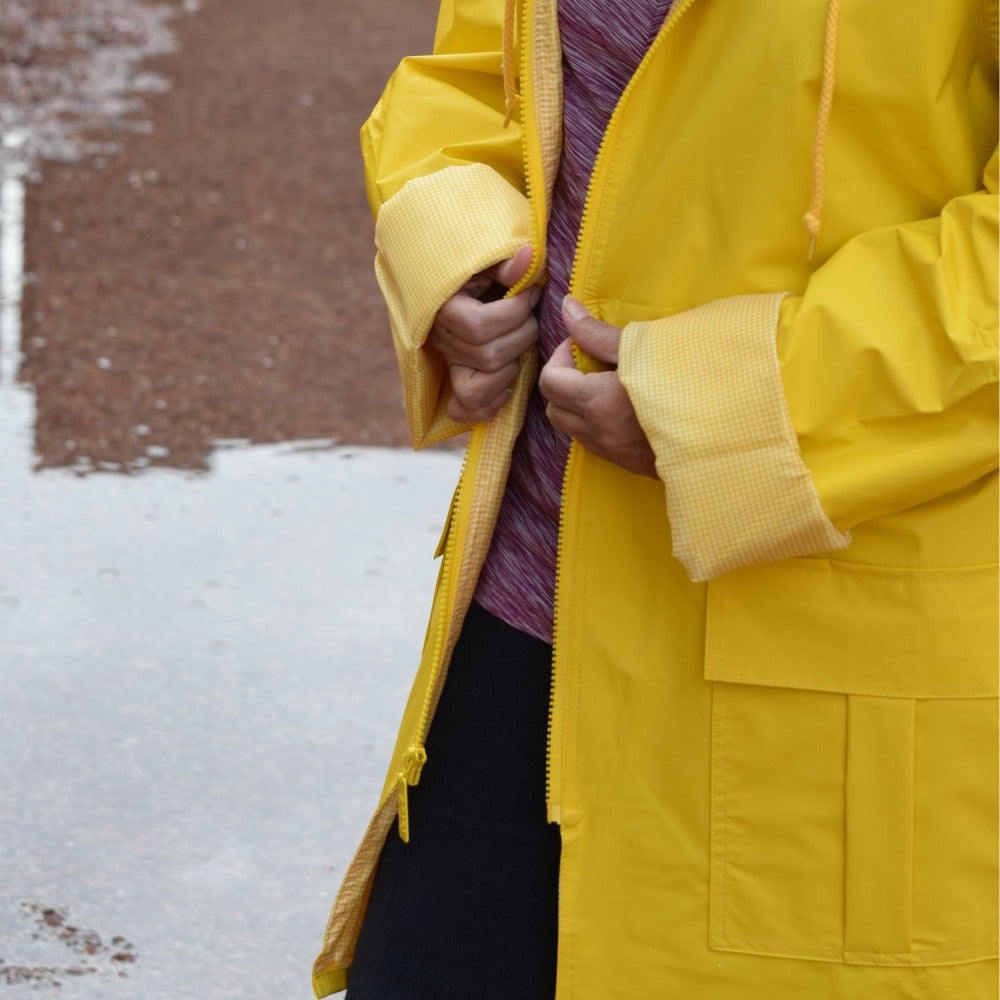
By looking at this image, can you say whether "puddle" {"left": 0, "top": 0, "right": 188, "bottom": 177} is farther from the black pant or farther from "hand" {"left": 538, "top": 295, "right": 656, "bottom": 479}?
"hand" {"left": 538, "top": 295, "right": 656, "bottom": 479}

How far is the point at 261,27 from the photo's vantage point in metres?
10.2

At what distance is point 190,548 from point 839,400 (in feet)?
9.64

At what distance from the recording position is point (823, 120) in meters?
1.55

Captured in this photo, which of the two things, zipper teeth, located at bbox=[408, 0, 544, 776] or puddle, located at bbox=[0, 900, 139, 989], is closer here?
zipper teeth, located at bbox=[408, 0, 544, 776]

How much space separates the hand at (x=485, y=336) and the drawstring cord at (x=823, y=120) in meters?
0.34

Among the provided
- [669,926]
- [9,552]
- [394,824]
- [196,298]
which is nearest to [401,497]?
[9,552]

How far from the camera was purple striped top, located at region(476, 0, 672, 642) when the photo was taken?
69.1 inches

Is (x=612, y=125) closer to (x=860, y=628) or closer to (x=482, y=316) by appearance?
(x=482, y=316)

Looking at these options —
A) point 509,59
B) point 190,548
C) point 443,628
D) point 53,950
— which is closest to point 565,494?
point 443,628

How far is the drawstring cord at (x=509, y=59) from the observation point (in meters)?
1.87

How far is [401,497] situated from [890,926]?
10.2 ft

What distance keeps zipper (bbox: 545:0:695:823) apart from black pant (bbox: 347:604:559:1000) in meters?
0.06

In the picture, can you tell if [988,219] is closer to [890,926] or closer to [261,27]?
[890,926]

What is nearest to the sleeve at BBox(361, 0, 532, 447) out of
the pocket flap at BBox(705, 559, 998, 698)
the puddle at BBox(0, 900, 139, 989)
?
the pocket flap at BBox(705, 559, 998, 698)
